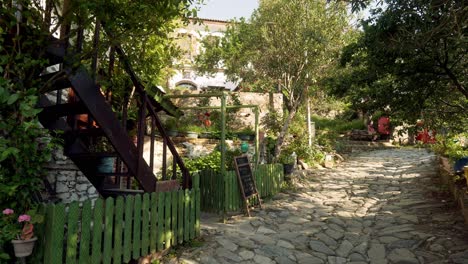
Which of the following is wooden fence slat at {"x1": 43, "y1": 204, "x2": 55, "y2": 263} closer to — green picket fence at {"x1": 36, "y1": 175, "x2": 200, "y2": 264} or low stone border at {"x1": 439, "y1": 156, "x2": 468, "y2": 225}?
green picket fence at {"x1": 36, "y1": 175, "x2": 200, "y2": 264}

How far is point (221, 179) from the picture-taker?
6.98 metres

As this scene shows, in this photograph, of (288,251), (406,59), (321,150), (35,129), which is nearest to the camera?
(35,129)

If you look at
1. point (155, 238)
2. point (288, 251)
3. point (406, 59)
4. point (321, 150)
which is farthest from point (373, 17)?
point (321, 150)

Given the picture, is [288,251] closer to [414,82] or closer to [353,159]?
[414,82]

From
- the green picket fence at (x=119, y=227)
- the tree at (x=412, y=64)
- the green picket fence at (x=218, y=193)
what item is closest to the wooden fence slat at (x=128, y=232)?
the green picket fence at (x=119, y=227)

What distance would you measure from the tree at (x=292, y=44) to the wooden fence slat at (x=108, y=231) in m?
7.72

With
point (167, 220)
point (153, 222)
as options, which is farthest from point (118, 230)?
point (167, 220)

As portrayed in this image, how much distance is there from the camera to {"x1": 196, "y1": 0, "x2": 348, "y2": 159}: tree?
10234 mm

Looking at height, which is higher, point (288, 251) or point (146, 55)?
point (146, 55)

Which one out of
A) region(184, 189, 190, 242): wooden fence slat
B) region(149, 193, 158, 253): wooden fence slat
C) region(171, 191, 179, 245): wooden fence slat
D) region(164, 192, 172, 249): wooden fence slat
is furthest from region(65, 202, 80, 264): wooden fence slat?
region(184, 189, 190, 242): wooden fence slat

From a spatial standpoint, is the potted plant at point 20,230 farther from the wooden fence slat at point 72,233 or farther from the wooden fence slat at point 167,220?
the wooden fence slat at point 167,220

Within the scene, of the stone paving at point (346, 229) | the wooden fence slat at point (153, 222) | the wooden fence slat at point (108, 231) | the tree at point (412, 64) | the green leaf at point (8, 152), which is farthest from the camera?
the stone paving at point (346, 229)

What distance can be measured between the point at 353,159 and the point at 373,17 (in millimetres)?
10490

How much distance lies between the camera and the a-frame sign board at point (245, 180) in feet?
23.3
